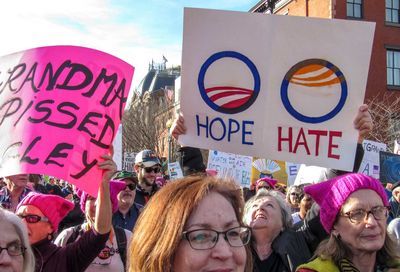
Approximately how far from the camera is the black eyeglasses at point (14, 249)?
2.60 meters

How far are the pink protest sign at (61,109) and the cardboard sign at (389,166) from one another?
6.95 metres

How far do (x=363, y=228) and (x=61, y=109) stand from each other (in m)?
1.97

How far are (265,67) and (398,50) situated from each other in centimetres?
2714

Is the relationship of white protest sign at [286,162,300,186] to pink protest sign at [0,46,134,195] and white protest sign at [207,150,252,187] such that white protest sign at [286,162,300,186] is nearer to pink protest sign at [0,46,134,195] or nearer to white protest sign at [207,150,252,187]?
white protest sign at [207,150,252,187]

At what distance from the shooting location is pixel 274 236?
4023 mm

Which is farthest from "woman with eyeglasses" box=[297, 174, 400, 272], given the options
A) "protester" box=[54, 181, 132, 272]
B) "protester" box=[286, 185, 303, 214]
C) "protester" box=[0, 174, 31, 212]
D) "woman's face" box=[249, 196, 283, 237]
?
"protester" box=[286, 185, 303, 214]

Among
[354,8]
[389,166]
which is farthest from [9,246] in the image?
[354,8]

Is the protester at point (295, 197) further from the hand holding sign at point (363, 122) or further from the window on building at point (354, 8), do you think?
the window on building at point (354, 8)

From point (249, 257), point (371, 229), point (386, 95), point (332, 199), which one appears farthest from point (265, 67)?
point (386, 95)

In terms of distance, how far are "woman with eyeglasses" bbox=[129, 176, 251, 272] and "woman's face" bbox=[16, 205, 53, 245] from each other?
1708 millimetres

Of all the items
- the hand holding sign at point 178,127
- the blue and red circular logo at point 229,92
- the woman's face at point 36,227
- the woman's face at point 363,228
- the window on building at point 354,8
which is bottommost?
the woman's face at point 36,227

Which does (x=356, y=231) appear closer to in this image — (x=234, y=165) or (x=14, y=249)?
(x=14, y=249)

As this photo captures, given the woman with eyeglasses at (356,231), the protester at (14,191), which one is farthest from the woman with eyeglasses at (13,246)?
the protester at (14,191)

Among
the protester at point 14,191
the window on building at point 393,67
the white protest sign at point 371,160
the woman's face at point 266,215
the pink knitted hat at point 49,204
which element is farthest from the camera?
the window on building at point 393,67
